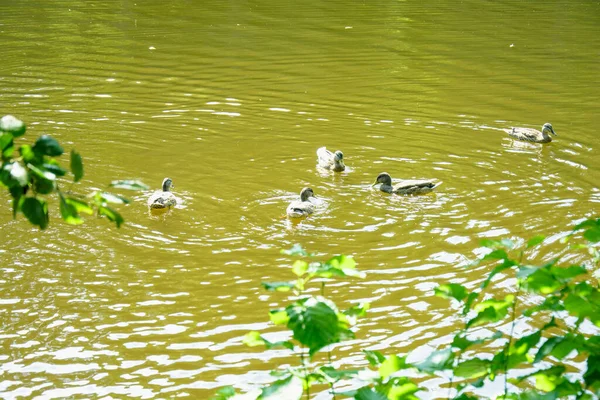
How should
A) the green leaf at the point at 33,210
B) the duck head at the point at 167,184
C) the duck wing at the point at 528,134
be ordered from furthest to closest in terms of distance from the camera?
1. the duck wing at the point at 528,134
2. the duck head at the point at 167,184
3. the green leaf at the point at 33,210

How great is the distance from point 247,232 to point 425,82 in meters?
7.42

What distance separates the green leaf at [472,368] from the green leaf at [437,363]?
0.07 m

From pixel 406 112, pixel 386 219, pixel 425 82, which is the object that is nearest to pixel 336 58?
pixel 425 82

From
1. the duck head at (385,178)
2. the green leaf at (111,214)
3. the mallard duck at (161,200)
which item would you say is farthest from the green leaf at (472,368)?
the duck head at (385,178)

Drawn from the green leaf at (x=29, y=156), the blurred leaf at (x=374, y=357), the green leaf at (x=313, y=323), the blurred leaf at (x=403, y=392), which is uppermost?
the green leaf at (x=29, y=156)

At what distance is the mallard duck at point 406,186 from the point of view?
32.3ft

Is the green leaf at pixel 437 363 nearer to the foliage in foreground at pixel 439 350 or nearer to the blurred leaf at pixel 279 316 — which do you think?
the foliage in foreground at pixel 439 350

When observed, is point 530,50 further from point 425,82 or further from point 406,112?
point 406,112

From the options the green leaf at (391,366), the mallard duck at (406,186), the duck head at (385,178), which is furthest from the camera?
the duck head at (385,178)

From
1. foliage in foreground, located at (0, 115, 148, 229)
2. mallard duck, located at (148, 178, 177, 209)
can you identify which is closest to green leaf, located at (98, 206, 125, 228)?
foliage in foreground, located at (0, 115, 148, 229)

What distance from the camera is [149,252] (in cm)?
823

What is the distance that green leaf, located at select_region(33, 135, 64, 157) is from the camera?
7.57ft

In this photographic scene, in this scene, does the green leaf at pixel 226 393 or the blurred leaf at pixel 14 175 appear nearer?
the blurred leaf at pixel 14 175

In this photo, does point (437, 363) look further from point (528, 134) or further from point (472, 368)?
point (528, 134)
